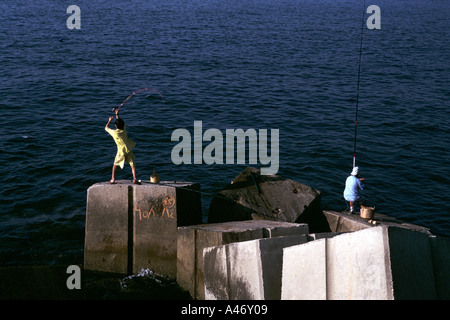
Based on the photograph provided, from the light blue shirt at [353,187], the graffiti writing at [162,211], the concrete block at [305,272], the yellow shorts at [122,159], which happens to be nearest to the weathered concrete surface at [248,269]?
the concrete block at [305,272]

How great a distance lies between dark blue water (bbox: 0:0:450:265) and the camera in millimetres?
13125

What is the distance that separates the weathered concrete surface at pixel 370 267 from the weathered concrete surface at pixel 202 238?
175cm

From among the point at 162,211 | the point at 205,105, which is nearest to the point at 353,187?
the point at 162,211

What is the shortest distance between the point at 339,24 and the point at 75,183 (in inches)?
1314

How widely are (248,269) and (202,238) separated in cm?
164

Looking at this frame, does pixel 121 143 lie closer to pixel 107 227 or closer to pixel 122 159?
pixel 122 159

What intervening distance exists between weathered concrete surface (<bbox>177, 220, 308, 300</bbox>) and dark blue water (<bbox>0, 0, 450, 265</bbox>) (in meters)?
2.94

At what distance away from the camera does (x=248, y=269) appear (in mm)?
6535

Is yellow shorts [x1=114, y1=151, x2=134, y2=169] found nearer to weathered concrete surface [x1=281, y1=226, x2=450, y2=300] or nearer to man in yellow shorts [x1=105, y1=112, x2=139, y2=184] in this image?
man in yellow shorts [x1=105, y1=112, x2=139, y2=184]

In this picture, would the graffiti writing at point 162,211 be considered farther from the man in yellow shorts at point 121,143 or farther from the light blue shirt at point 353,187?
the light blue shirt at point 353,187

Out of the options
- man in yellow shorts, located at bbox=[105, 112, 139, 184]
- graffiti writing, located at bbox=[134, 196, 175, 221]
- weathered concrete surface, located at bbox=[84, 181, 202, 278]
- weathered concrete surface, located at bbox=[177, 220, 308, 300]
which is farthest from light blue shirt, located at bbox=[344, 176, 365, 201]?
man in yellow shorts, located at bbox=[105, 112, 139, 184]

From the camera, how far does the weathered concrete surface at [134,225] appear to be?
8.70 metres

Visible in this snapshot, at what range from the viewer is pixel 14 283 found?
6844 mm

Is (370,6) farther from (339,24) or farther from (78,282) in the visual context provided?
(78,282)
